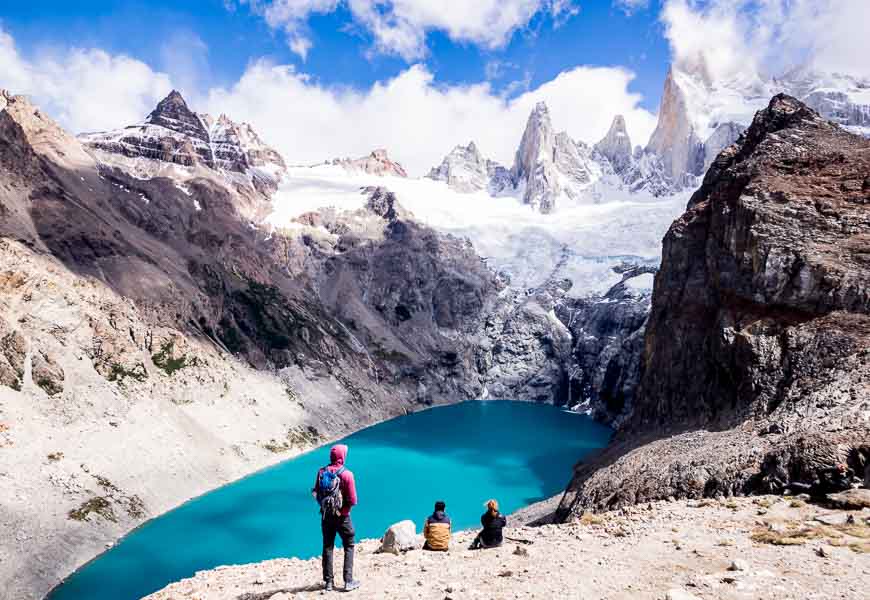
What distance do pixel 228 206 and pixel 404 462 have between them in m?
92.3

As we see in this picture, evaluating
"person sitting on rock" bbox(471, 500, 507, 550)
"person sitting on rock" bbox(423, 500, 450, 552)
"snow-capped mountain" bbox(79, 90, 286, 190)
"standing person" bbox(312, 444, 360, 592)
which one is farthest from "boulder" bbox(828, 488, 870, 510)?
"snow-capped mountain" bbox(79, 90, 286, 190)

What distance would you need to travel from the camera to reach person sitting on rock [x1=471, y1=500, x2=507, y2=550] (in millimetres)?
16875

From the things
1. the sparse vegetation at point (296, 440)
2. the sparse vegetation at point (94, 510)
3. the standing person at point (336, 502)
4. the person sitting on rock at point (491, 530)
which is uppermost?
the standing person at point (336, 502)

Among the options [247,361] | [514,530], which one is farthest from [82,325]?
[514,530]

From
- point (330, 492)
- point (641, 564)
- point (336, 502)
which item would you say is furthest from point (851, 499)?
point (330, 492)

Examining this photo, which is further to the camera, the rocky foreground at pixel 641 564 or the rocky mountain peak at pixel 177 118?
the rocky mountain peak at pixel 177 118

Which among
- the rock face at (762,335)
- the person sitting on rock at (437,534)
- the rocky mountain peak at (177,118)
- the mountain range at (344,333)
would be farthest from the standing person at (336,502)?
the rocky mountain peak at (177,118)

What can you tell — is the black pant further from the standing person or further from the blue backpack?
the blue backpack

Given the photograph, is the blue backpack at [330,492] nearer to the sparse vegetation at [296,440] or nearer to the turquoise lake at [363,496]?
the turquoise lake at [363,496]

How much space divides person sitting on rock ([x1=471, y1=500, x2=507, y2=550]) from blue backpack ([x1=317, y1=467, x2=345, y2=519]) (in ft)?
17.7

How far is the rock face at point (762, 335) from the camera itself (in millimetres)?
23969

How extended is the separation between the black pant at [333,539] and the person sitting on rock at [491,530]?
4.72 meters

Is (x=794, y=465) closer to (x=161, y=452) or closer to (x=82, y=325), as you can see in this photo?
(x=161, y=452)

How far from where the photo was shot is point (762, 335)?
34.8 meters
